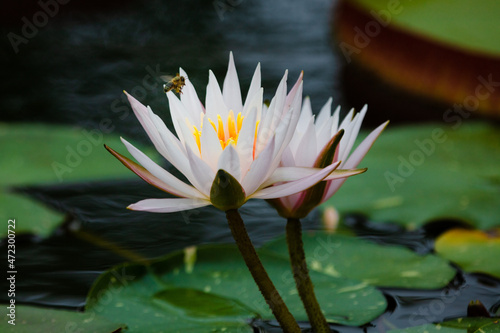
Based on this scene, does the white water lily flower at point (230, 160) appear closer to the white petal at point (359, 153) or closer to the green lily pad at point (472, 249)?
the white petal at point (359, 153)

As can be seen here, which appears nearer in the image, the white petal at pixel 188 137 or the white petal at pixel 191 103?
the white petal at pixel 188 137

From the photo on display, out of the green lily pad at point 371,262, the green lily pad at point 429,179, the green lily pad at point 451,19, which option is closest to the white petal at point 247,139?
the green lily pad at point 371,262

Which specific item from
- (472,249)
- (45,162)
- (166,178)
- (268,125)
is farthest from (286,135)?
(45,162)

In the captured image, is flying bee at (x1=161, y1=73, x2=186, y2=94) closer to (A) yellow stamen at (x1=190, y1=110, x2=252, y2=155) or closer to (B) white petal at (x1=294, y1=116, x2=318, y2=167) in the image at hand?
(A) yellow stamen at (x1=190, y1=110, x2=252, y2=155)


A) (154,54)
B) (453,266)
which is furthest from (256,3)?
(453,266)

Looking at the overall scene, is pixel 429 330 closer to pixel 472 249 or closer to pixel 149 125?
pixel 472 249

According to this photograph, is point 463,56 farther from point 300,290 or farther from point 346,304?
Result: point 300,290

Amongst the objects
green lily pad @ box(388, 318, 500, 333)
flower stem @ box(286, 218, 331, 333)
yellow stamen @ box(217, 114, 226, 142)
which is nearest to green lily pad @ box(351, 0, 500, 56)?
green lily pad @ box(388, 318, 500, 333)
